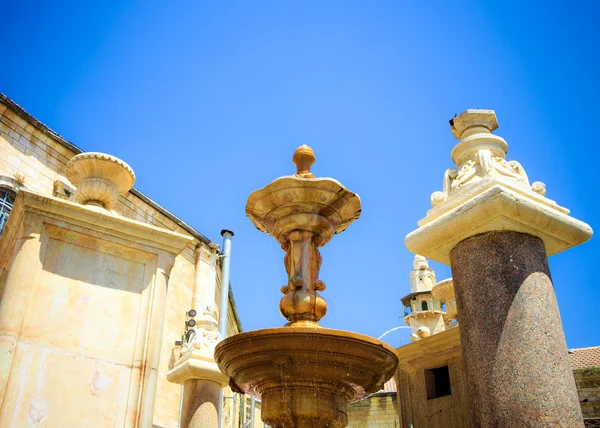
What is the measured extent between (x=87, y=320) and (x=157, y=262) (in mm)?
685

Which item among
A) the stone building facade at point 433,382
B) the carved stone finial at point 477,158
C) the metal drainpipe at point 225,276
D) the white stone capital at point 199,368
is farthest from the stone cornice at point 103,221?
the metal drainpipe at point 225,276

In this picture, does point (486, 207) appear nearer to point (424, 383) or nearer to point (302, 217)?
point (302, 217)

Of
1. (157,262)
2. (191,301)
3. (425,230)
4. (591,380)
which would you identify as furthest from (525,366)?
(591,380)

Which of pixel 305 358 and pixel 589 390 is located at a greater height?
pixel 589 390

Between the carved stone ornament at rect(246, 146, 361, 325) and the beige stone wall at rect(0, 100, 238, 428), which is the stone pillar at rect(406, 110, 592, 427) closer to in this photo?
the carved stone ornament at rect(246, 146, 361, 325)

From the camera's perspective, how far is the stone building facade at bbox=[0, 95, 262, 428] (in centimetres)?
1362

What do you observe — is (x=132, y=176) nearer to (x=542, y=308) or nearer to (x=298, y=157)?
(x=298, y=157)

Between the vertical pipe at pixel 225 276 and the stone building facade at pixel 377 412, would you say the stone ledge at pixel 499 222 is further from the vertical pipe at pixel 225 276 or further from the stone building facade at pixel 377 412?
the stone building facade at pixel 377 412

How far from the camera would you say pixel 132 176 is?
5094 millimetres

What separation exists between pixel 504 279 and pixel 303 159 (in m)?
3.27

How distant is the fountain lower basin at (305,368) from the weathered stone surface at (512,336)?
1183 millimetres

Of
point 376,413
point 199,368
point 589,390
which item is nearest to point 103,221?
point 199,368

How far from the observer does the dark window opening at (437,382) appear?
5.86 m

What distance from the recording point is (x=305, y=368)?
4508mm
